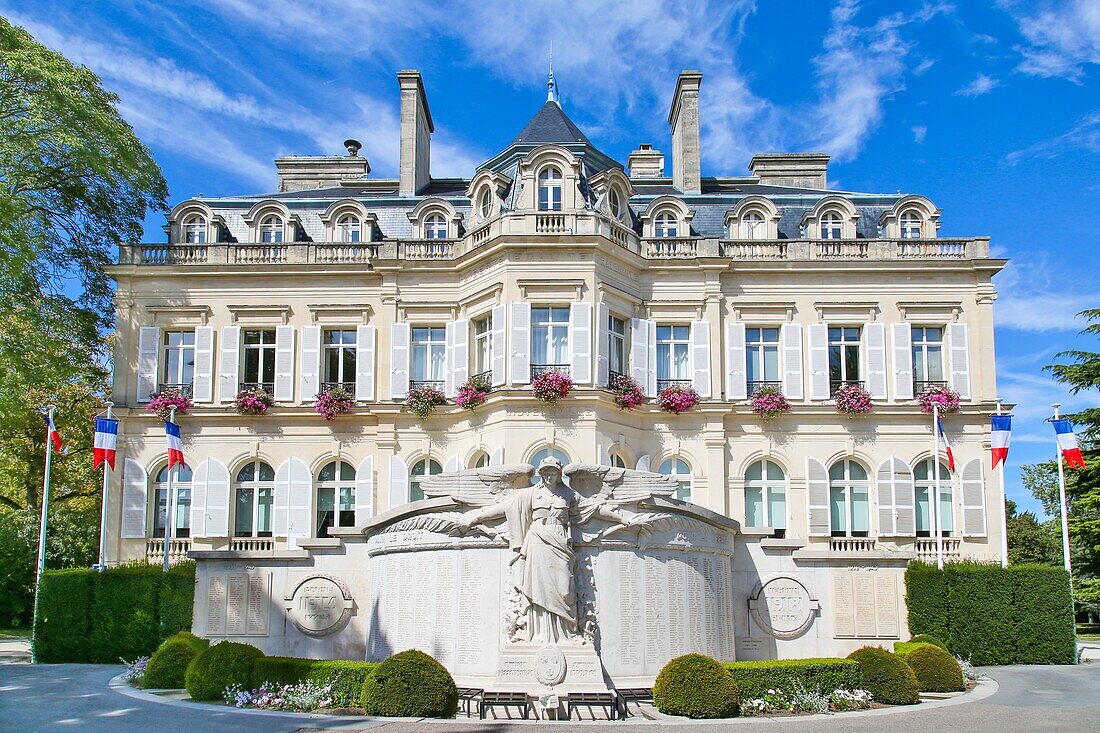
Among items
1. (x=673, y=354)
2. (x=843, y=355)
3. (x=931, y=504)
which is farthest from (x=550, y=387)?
(x=931, y=504)

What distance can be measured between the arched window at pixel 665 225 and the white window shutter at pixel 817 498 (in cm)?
796

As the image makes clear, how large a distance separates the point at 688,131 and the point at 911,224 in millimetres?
7968

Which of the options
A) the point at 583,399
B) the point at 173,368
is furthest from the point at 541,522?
the point at 173,368

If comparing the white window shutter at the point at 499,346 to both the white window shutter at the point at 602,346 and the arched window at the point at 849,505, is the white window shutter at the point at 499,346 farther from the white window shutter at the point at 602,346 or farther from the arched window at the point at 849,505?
the arched window at the point at 849,505

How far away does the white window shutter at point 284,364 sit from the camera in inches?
1189

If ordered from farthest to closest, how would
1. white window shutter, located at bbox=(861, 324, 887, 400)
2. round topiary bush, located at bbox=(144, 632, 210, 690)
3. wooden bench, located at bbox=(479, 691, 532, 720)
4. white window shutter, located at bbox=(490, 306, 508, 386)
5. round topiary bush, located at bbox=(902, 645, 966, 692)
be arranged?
white window shutter, located at bbox=(861, 324, 887, 400) → white window shutter, located at bbox=(490, 306, 508, 386) → round topiary bush, located at bbox=(902, 645, 966, 692) → round topiary bush, located at bbox=(144, 632, 210, 690) → wooden bench, located at bbox=(479, 691, 532, 720)

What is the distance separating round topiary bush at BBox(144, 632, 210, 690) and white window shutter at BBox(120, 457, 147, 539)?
12728 mm

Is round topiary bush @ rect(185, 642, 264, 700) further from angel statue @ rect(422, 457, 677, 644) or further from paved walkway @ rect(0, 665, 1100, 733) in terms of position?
angel statue @ rect(422, 457, 677, 644)

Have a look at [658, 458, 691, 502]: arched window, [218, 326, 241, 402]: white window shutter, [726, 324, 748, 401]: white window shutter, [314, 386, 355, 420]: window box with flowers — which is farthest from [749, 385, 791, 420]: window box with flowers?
[218, 326, 241, 402]: white window shutter

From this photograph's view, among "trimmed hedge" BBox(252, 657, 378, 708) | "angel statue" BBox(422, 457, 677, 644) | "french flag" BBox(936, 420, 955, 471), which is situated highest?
"french flag" BBox(936, 420, 955, 471)

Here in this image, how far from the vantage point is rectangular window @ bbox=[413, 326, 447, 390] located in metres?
30.2

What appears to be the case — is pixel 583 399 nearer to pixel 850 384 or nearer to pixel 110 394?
pixel 850 384

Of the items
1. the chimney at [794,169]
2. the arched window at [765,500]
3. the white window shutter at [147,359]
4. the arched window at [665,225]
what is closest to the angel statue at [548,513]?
the arched window at [765,500]

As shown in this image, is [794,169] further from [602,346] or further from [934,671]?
[934,671]
